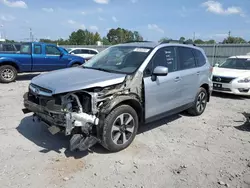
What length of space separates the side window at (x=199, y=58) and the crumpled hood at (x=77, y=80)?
2587 millimetres

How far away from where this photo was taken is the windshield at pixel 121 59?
4238 mm

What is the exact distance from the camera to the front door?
4.20 m

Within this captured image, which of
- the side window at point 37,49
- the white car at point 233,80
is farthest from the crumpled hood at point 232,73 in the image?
the side window at point 37,49

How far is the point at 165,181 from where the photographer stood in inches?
124

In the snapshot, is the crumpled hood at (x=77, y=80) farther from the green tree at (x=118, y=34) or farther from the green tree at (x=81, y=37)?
the green tree at (x=118, y=34)

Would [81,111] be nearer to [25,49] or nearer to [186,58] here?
[186,58]

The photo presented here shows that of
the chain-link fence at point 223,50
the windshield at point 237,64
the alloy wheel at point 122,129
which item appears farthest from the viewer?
the chain-link fence at point 223,50

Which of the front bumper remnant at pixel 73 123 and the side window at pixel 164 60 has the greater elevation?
the side window at pixel 164 60

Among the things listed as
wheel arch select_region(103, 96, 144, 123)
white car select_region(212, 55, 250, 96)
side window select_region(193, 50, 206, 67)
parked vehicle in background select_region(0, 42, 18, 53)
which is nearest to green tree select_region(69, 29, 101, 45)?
parked vehicle in background select_region(0, 42, 18, 53)

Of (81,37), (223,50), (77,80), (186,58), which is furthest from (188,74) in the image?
(81,37)

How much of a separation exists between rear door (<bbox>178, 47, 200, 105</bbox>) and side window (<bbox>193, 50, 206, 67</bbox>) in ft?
→ 0.55

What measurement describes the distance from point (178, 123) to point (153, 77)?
5.68 ft

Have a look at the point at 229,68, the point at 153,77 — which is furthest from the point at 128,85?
the point at 229,68

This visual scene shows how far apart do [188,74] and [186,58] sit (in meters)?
0.40
